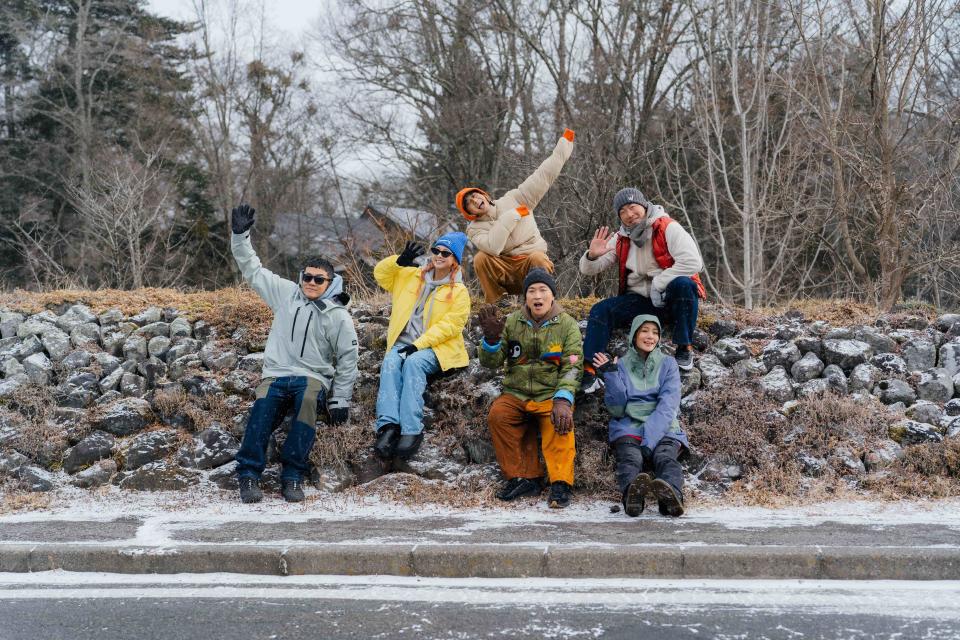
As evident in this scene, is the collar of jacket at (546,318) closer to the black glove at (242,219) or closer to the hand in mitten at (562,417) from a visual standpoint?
the hand in mitten at (562,417)

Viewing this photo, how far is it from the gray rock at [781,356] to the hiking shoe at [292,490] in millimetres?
4063

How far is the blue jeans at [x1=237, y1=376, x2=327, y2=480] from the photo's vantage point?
20.4 ft

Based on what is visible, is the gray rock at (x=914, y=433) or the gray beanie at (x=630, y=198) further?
the gray beanie at (x=630, y=198)

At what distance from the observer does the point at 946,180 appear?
401 inches

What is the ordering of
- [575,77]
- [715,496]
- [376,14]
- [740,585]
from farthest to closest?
[376,14]
[575,77]
[715,496]
[740,585]

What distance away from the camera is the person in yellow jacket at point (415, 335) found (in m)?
6.40

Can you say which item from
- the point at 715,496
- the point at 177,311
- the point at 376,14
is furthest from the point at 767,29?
the point at 376,14

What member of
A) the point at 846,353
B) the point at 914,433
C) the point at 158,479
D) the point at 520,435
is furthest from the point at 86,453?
the point at 914,433

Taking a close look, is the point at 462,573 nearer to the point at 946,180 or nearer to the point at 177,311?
the point at 177,311

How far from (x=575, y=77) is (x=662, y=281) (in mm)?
12354

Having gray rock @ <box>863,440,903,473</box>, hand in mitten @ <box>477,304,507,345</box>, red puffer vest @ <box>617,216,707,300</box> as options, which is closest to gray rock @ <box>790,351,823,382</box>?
gray rock @ <box>863,440,903,473</box>

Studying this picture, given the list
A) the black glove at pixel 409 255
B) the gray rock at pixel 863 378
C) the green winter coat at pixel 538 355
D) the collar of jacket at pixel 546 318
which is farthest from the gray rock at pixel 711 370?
the black glove at pixel 409 255

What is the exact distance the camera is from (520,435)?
6.13 meters

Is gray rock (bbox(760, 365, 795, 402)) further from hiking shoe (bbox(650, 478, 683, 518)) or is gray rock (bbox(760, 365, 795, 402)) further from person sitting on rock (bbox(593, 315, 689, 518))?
hiking shoe (bbox(650, 478, 683, 518))
